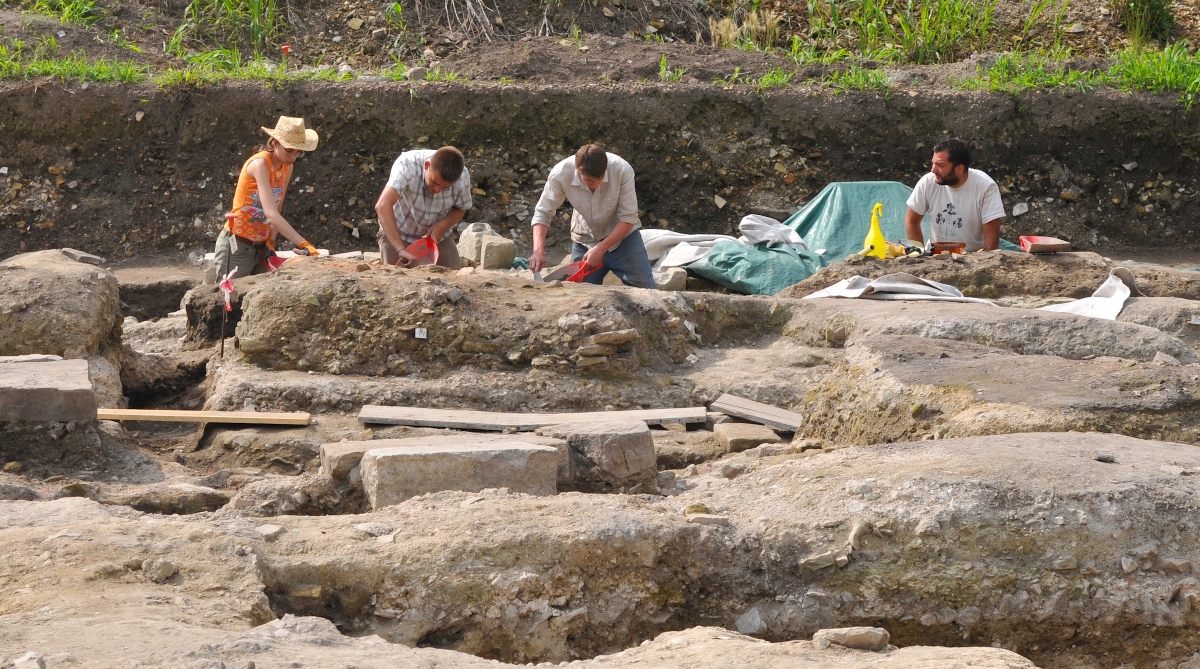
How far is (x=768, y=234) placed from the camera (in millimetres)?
8961

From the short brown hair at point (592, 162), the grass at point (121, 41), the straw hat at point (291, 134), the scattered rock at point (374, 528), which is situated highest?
the grass at point (121, 41)

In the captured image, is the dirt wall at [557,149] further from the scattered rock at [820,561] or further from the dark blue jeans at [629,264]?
the scattered rock at [820,561]

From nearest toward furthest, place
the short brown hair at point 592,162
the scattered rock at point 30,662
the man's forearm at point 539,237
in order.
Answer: the scattered rock at point 30,662
the short brown hair at point 592,162
the man's forearm at point 539,237

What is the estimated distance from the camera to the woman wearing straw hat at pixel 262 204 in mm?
6375

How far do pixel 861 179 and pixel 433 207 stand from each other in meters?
6.07

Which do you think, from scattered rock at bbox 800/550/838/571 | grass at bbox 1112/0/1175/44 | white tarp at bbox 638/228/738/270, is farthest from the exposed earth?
white tarp at bbox 638/228/738/270

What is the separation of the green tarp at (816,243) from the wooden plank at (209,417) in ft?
13.3

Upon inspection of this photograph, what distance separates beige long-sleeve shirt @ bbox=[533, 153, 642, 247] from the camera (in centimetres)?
682

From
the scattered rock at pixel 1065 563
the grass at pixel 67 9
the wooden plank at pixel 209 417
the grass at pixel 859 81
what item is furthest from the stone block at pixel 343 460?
the grass at pixel 67 9

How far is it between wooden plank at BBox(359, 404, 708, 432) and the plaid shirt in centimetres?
181

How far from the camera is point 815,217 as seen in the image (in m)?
9.53

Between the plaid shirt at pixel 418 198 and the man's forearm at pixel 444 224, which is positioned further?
the man's forearm at pixel 444 224

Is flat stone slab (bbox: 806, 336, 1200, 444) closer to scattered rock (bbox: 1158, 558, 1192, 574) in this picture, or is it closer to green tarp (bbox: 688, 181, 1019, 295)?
scattered rock (bbox: 1158, 558, 1192, 574)

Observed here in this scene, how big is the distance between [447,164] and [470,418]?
1944 mm
